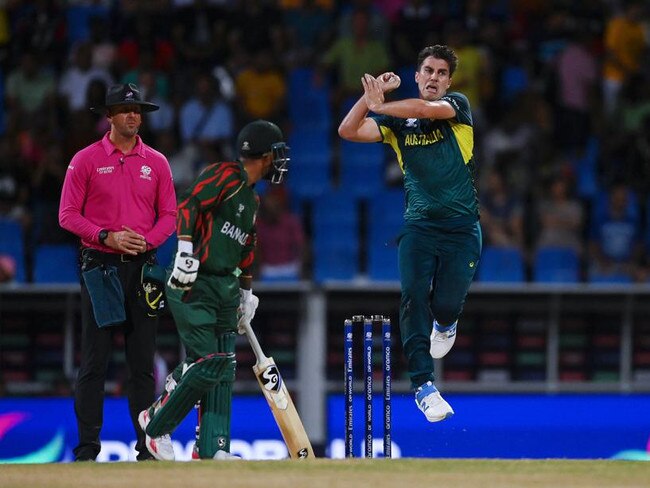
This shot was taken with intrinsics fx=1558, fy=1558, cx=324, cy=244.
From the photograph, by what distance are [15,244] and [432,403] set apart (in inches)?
243

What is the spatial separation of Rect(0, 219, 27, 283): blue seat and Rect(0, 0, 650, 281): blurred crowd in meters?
0.07

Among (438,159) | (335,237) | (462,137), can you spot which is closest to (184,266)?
(438,159)

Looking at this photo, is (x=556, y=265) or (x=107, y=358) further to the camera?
(x=556, y=265)

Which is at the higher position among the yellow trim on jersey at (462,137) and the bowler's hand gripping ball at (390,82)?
the bowler's hand gripping ball at (390,82)

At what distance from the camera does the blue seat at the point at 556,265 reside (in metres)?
14.0

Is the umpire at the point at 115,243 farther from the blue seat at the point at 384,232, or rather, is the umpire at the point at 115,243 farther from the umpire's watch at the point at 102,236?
the blue seat at the point at 384,232

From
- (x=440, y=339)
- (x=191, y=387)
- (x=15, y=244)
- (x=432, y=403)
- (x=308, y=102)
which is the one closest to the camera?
(x=191, y=387)

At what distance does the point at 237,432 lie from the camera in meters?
12.8

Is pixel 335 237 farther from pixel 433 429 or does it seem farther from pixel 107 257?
pixel 107 257

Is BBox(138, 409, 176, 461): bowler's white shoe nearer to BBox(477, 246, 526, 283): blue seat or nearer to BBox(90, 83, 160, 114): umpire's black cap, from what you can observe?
BBox(90, 83, 160, 114): umpire's black cap

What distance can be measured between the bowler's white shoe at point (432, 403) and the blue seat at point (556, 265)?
5.45 m

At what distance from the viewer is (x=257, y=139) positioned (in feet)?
26.9

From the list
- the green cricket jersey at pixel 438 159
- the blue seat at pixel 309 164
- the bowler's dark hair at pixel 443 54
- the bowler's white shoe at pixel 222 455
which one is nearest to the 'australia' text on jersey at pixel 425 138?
the green cricket jersey at pixel 438 159

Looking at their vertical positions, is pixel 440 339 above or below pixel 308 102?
below
